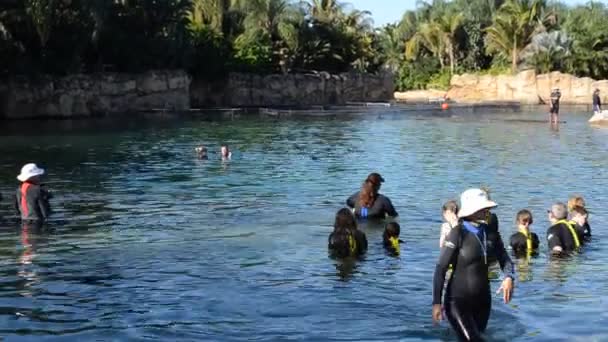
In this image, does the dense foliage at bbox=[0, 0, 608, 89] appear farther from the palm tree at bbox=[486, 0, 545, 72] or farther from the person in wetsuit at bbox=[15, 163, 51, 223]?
the person in wetsuit at bbox=[15, 163, 51, 223]

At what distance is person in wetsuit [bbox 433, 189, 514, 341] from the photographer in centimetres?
809

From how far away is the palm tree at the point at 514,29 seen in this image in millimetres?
76756

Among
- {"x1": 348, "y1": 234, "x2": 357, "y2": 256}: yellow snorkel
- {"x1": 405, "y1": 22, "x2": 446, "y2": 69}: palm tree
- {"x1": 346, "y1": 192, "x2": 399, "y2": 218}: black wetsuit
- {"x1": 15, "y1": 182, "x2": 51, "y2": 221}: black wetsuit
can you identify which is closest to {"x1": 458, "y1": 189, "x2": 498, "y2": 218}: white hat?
{"x1": 348, "y1": 234, "x2": 357, "y2": 256}: yellow snorkel

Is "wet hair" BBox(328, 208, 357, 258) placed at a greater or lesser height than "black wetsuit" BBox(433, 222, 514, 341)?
lesser

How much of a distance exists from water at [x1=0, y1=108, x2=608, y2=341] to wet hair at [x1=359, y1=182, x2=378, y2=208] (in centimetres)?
44

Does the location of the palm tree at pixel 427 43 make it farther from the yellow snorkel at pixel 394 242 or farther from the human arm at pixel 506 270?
the human arm at pixel 506 270

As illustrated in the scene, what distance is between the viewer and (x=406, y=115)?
182 ft

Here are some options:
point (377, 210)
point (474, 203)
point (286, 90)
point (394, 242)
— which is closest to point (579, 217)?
point (394, 242)

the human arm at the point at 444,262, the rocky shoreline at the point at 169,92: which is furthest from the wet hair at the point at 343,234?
the rocky shoreline at the point at 169,92

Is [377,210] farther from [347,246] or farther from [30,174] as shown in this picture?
[30,174]

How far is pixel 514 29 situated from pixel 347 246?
66.4 metres

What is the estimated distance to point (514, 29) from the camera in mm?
76938

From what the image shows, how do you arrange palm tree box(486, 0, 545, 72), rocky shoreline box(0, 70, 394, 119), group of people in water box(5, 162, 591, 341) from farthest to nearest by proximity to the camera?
1. palm tree box(486, 0, 545, 72)
2. rocky shoreline box(0, 70, 394, 119)
3. group of people in water box(5, 162, 591, 341)

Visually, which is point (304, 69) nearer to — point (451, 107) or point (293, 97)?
point (293, 97)
